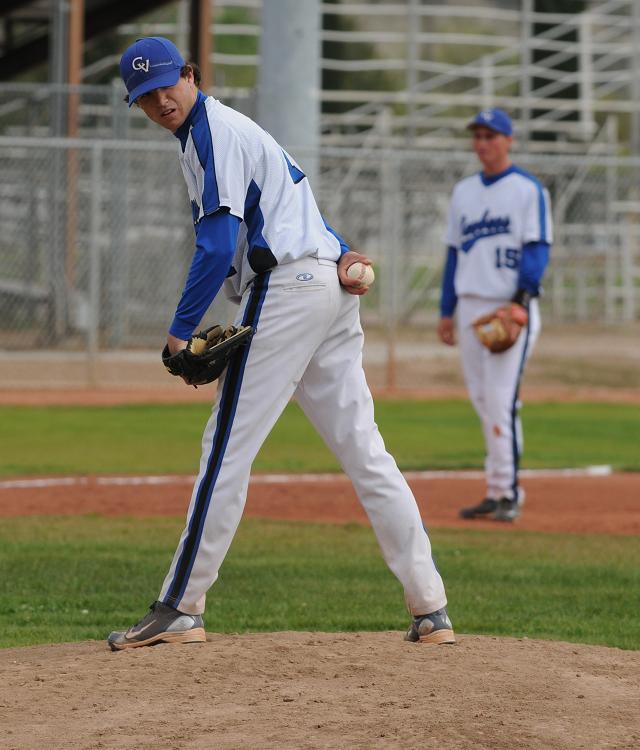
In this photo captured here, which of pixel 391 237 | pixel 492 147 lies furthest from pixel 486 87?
pixel 492 147

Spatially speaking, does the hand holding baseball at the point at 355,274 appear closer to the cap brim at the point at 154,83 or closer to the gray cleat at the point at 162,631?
the cap brim at the point at 154,83

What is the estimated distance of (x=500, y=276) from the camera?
8883mm

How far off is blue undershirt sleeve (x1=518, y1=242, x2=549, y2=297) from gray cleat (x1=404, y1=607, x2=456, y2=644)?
12.4 ft

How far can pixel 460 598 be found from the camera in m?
6.88

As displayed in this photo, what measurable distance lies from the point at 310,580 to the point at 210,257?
2796mm

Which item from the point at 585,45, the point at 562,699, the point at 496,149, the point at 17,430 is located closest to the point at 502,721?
the point at 562,699

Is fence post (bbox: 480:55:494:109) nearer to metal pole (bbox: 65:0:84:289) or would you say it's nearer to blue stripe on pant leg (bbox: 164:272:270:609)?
metal pole (bbox: 65:0:84:289)

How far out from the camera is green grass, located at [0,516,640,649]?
20.6 feet

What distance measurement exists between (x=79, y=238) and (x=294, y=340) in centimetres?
1693

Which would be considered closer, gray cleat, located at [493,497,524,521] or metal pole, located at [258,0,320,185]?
gray cleat, located at [493,497,524,521]

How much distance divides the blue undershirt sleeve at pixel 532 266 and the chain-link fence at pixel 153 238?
818 centimetres

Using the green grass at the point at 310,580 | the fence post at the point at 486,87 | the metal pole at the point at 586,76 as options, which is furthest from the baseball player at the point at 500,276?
the metal pole at the point at 586,76

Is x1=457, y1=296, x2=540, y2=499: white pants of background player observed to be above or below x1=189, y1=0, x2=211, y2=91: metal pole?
below

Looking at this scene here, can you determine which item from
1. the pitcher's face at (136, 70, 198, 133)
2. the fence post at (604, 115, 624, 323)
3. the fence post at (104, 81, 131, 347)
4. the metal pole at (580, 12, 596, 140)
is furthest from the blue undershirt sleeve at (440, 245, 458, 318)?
the metal pole at (580, 12, 596, 140)
